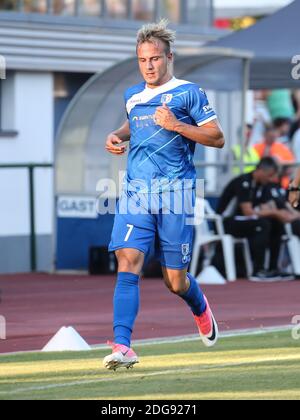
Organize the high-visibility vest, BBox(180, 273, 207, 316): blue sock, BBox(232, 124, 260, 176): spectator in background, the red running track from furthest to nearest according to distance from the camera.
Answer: the high-visibility vest
BBox(232, 124, 260, 176): spectator in background
the red running track
BBox(180, 273, 207, 316): blue sock

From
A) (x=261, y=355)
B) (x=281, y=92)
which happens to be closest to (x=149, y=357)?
(x=261, y=355)

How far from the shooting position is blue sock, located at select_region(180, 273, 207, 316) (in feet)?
29.9

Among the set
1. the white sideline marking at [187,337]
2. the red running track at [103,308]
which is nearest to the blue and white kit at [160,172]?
the white sideline marking at [187,337]

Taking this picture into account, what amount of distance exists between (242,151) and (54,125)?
3.55 m

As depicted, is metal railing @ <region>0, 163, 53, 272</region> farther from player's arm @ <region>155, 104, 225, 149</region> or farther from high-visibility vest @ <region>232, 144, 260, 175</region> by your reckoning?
player's arm @ <region>155, 104, 225, 149</region>

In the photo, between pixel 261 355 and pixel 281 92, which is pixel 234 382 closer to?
pixel 261 355

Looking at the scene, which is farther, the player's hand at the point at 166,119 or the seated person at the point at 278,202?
the seated person at the point at 278,202

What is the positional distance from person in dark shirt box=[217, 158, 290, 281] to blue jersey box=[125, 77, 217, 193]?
8.73m

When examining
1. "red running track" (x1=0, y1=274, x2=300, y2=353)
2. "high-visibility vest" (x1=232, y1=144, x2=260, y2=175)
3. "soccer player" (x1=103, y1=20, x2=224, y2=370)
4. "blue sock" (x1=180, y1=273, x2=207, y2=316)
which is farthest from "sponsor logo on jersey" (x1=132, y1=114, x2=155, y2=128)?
"high-visibility vest" (x1=232, y1=144, x2=260, y2=175)

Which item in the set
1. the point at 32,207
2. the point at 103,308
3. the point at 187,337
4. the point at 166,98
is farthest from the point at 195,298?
the point at 32,207

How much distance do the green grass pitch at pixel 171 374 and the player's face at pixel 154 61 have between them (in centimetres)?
192

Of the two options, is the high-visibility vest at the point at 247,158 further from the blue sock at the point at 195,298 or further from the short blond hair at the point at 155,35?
the short blond hair at the point at 155,35

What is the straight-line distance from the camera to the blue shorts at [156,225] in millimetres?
8617

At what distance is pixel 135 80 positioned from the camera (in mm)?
19109
